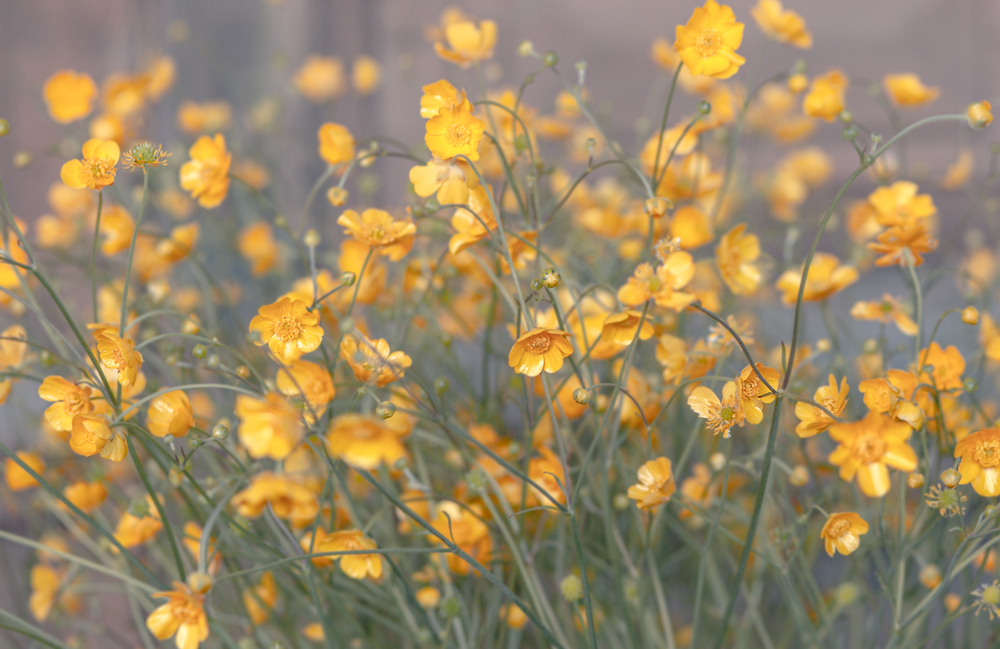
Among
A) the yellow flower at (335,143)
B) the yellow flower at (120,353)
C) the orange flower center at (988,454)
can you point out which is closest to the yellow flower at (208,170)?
the yellow flower at (335,143)

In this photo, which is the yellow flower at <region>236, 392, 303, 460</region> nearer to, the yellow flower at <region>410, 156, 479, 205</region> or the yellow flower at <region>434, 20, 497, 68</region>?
the yellow flower at <region>410, 156, 479, 205</region>

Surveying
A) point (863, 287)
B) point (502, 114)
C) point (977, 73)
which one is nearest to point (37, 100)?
point (502, 114)

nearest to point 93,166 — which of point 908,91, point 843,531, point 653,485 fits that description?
point 653,485

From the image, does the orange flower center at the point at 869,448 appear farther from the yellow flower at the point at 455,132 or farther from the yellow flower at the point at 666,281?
the yellow flower at the point at 455,132

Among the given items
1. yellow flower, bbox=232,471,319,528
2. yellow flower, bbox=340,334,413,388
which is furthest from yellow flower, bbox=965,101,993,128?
yellow flower, bbox=232,471,319,528

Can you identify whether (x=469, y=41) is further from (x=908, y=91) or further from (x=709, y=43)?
(x=908, y=91)

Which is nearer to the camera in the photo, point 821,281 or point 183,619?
point 183,619
